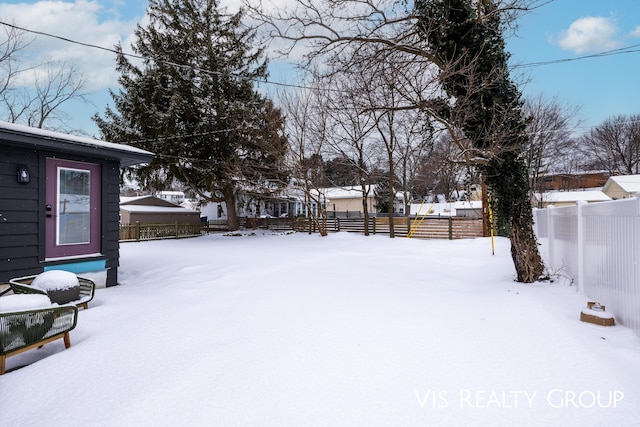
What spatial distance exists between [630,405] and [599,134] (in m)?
39.7

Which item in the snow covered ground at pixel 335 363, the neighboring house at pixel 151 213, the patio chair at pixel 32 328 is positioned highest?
the neighboring house at pixel 151 213

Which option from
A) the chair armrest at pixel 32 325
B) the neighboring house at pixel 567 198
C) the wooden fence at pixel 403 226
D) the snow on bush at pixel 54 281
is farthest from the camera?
the neighboring house at pixel 567 198

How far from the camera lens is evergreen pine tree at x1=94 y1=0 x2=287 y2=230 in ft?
57.3

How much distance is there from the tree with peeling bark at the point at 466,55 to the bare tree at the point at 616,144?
33476 mm

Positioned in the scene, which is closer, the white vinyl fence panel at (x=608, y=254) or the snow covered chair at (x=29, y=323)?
the snow covered chair at (x=29, y=323)

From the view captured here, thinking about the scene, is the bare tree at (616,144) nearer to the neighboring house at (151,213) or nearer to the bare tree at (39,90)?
the neighboring house at (151,213)

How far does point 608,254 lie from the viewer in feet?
12.0

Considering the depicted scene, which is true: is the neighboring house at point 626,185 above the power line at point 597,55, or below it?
below

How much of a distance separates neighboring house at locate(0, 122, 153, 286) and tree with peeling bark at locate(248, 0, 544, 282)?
13.4 feet

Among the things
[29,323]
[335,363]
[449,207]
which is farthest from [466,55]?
[449,207]

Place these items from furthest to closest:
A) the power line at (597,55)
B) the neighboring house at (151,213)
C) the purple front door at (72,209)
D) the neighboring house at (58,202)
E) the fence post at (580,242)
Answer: the neighboring house at (151,213), the power line at (597,55), the purple front door at (72,209), the neighboring house at (58,202), the fence post at (580,242)

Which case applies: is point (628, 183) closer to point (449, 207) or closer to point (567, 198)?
point (567, 198)

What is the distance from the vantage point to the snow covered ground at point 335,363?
2.14 m

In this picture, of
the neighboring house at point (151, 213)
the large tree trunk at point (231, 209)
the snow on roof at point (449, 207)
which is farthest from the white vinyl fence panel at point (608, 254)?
the snow on roof at point (449, 207)
